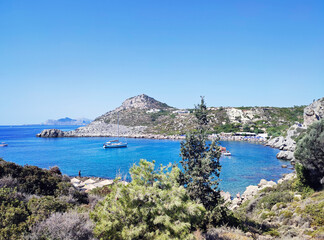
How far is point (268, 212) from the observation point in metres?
14.5

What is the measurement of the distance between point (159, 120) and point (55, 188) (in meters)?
116

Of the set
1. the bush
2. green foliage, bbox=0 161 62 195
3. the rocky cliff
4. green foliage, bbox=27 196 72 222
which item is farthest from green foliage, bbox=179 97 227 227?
the rocky cliff

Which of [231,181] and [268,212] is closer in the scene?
[268,212]

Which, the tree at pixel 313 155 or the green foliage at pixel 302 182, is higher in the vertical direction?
the tree at pixel 313 155

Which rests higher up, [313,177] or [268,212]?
[313,177]

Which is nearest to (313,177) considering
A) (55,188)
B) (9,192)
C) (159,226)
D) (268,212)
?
(268,212)

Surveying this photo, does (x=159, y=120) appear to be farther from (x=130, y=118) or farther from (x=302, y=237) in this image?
(x=302, y=237)

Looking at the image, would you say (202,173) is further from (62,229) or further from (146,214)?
(62,229)

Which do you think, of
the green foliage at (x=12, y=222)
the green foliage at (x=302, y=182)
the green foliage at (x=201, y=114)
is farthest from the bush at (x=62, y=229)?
the green foliage at (x=302, y=182)

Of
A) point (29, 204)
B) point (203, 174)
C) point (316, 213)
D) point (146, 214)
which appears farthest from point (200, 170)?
point (316, 213)

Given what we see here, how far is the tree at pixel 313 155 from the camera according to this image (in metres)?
17.6

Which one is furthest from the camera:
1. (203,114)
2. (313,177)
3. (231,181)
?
(231,181)

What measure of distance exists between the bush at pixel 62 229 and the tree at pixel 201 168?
4.99m

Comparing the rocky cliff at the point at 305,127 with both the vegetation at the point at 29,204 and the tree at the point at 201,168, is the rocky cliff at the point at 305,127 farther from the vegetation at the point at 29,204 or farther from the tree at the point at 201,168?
the vegetation at the point at 29,204
